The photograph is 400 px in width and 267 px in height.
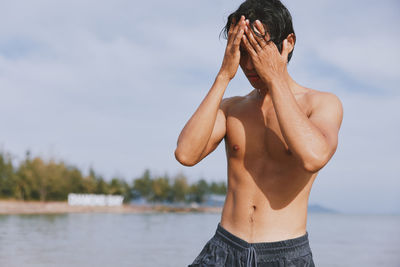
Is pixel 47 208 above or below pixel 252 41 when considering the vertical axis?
below

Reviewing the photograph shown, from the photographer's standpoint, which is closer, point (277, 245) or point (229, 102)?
point (277, 245)

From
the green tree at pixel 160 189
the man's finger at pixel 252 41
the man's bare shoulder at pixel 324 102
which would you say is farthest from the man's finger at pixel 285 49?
the green tree at pixel 160 189

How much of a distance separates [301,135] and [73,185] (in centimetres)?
5991

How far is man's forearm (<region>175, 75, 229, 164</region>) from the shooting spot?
69.8 inches

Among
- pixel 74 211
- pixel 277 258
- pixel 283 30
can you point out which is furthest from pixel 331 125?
pixel 74 211

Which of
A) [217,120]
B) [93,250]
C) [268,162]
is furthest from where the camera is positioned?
[93,250]

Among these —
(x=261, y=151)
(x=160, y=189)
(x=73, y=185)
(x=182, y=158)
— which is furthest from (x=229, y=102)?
(x=160, y=189)

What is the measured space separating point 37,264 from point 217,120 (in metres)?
11.1

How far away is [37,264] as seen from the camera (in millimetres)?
11516

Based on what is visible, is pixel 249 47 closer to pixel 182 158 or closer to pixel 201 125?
pixel 201 125

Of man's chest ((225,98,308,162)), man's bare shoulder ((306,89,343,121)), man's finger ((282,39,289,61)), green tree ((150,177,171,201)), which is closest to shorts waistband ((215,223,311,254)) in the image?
man's chest ((225,98,308,162))

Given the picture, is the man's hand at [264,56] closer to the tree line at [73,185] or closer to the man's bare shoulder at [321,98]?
the man's bare shoulder at [321,98]

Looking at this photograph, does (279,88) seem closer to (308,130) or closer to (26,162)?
(308,130)

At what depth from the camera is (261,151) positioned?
186 cm
